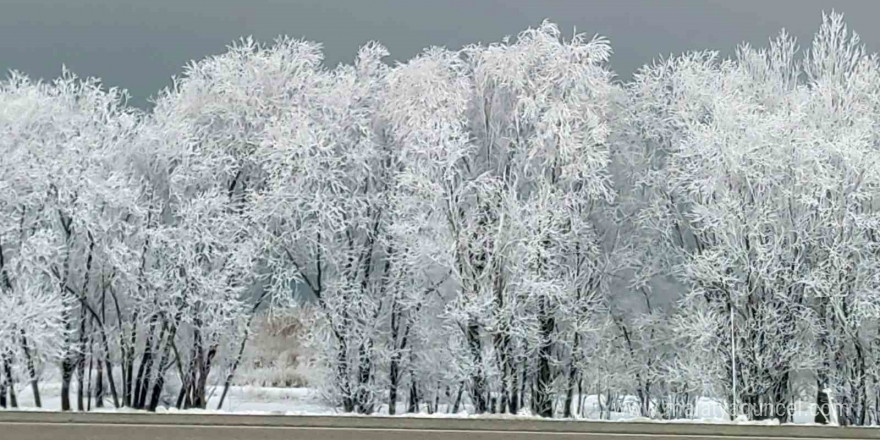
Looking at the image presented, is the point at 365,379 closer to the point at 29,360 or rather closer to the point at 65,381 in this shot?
the point at 65,381

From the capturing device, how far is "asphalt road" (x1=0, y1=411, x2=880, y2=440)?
9.14 metres

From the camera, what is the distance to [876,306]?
19.0 metres

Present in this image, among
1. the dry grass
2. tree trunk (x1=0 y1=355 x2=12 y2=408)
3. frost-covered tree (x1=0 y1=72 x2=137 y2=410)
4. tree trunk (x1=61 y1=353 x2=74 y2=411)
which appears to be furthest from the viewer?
the dry grass

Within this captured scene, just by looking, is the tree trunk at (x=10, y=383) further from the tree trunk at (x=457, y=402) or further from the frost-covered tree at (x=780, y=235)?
the frost-covered tree at (x=780, y=235)

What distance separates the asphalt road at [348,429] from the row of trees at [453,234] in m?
8.76

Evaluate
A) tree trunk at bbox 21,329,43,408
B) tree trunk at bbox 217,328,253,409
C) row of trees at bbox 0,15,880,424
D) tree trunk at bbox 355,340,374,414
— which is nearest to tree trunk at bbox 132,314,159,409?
row of trees at bbox 0,15,880,424

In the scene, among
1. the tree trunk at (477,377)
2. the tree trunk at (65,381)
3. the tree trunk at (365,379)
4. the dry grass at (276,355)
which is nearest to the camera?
the tree trunk at (477,377)

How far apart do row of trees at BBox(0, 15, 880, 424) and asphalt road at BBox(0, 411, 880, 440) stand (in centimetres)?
876

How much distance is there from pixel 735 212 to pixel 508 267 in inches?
188

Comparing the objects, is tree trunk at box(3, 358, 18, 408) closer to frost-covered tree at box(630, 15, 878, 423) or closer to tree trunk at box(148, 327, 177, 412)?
tree trunk at box(148, 327, 177, 412)

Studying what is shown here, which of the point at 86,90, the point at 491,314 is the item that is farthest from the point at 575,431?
the point at 86,90

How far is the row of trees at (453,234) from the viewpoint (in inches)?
771

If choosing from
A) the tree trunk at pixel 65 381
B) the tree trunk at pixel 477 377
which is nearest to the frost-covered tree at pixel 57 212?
the tree trunk at pixel 65 381

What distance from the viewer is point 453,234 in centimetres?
1983
